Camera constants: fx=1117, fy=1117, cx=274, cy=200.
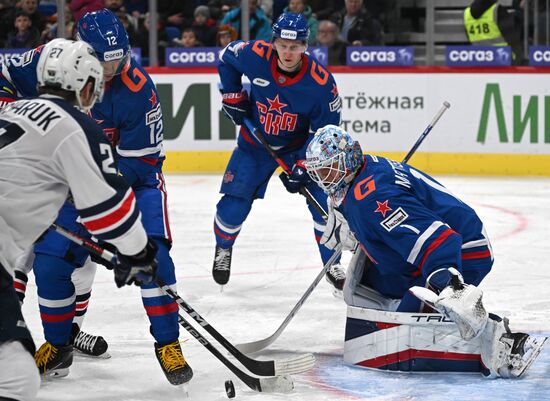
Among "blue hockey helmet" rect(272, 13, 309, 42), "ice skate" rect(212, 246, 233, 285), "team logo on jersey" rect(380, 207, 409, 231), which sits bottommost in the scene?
"ice skate" rect(212, 246, 233, 285)

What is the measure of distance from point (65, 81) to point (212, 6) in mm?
6134

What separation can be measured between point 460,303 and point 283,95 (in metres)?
1.96

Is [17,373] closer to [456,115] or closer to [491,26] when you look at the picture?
[456,115]

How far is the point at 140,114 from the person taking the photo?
3.68 meters

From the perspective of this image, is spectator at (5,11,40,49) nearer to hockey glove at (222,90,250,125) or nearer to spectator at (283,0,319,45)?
spectator at (283,0,319,45)

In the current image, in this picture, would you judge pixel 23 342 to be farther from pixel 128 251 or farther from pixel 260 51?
pixel 260 51

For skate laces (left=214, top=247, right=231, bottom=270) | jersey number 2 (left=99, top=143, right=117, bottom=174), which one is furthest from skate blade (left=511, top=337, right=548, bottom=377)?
skate laces (left=214, top=247, right=231, bottom=270)

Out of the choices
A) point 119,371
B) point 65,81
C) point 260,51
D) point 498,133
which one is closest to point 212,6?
point 498,133

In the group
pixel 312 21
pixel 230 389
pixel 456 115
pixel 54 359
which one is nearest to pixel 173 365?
pixel 230 389

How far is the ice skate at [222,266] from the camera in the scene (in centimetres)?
495

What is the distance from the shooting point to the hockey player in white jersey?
2.53 metres

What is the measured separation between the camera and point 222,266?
4.96 meters

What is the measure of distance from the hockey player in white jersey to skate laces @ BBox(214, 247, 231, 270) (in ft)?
7.34

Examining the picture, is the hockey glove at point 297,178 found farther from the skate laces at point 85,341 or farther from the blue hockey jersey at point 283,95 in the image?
the skate laces at point 85,341
